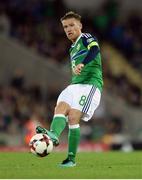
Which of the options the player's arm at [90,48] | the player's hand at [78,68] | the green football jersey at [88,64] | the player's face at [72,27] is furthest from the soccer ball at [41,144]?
the player's face at [72,27]

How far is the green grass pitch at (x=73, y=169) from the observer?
10109mm

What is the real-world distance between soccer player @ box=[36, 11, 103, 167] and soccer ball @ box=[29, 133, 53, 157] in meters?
0.20

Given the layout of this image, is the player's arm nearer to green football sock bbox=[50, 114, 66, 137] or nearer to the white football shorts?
the white football shorts

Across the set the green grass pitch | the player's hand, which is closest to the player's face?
the player's hand

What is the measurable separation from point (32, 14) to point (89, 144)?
669 cm

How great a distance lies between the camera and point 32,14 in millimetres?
26656

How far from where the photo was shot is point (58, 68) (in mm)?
25141

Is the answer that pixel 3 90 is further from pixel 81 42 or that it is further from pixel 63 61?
pixel 81 42

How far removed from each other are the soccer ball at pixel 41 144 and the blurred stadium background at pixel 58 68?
995 cm

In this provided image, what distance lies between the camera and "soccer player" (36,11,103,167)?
1139cm

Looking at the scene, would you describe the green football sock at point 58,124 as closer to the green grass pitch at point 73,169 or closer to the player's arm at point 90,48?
the green grass pitch at point 73,169

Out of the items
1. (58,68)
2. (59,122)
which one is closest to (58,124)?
(59,122)

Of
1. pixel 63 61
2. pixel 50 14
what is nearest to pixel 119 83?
pixel 63 61

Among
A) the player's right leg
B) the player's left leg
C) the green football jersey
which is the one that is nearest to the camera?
the player's right leg
